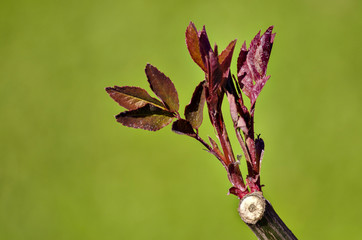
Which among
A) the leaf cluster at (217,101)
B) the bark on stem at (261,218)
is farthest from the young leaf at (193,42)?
the bark on stem at (261,218)

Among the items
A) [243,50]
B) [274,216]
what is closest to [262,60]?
[243,50]

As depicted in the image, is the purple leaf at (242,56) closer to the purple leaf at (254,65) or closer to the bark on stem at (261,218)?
the purple leaf at (254,65)

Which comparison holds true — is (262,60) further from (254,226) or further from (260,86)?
(254,226)

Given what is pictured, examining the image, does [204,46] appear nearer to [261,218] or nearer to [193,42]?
[193,42]

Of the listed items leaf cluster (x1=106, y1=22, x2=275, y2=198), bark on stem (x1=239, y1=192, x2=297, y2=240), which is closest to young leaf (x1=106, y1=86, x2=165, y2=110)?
leaf cluster (x1=106, y1=22, x2=275, y2=198)

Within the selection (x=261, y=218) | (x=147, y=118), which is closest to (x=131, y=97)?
(x=147, y=118)

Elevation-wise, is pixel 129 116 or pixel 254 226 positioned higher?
pixel 129 116
